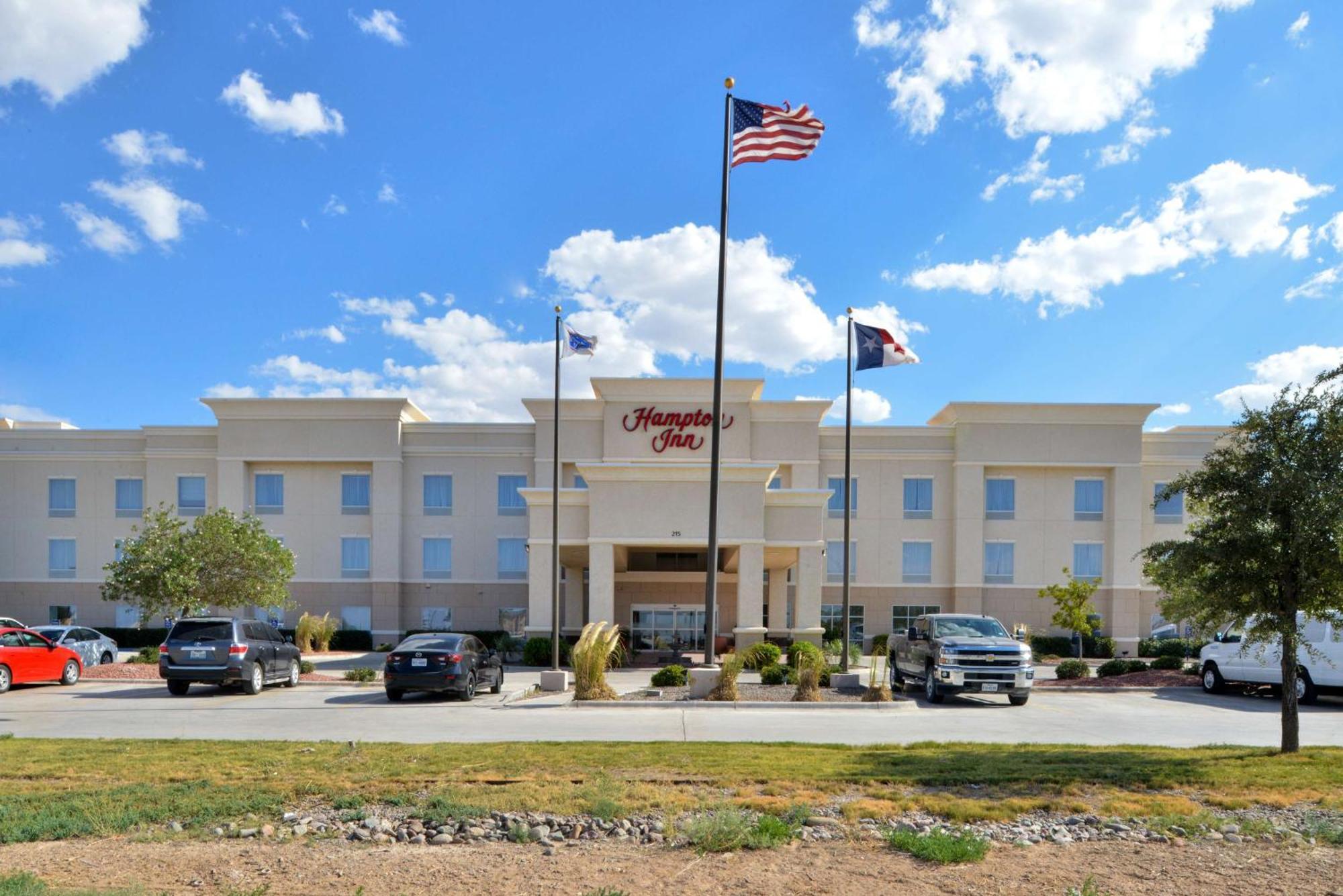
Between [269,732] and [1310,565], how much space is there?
1424 centimetres

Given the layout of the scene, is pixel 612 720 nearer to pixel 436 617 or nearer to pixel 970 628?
pixel 970 628

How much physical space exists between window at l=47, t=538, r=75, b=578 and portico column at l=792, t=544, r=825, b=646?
108 ft

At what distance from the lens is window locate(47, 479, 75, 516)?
41.9 meters

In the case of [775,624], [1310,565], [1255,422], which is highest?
[1255,422]

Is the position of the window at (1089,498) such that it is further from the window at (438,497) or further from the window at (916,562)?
the window at (438,497)

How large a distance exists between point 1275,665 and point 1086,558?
19.6m

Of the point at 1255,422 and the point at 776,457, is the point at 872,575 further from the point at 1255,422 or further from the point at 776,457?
the point at 1255,422

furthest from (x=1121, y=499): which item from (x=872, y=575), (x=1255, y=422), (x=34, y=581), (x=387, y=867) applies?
(x=34, y=581)

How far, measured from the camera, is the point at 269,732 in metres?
13.9

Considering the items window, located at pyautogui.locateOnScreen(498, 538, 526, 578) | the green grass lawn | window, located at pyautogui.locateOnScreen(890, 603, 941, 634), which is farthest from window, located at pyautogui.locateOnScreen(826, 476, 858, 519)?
the green grass lawn

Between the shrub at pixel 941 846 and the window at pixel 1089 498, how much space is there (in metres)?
36.3

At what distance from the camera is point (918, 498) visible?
135 feet

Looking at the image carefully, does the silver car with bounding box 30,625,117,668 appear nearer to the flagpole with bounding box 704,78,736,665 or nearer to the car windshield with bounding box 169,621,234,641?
the car windshield with bounding box 169,621,234,641

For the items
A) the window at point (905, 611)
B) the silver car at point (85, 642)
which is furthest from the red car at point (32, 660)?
the window at point (905, 611)
